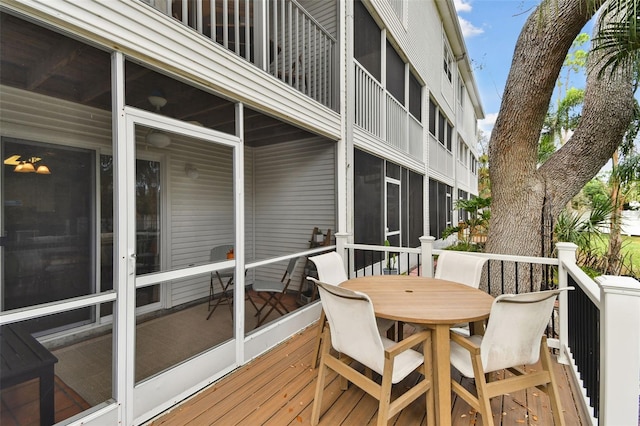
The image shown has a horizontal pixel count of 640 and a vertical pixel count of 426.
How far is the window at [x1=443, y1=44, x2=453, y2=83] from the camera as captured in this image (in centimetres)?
1051

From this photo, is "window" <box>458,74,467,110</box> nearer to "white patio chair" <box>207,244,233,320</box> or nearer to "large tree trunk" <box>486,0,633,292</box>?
"large tree trunk" <box>486,0,633,292</box>

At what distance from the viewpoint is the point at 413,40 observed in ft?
23.6

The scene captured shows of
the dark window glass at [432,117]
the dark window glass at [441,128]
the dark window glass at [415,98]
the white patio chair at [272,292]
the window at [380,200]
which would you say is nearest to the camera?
the white patio chair at [272,292]

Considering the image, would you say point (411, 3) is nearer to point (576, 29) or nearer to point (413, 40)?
point (413, 40)

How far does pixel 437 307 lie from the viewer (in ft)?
6.83

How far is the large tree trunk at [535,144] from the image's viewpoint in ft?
12.0

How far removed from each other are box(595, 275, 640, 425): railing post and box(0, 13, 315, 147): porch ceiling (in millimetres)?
2868

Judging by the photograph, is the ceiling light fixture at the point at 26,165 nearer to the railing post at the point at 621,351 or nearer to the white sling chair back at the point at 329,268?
the white sling chair back at the point at 329,268

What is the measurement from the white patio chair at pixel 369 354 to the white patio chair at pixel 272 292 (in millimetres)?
1433

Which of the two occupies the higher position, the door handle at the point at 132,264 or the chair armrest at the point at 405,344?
the door handle at the point at 132,264

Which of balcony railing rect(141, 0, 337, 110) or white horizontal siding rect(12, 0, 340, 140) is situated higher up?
balcony railing rect(141, 0, 337, 110)

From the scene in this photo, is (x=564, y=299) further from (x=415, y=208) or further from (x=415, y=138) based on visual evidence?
(x=415, y=138)

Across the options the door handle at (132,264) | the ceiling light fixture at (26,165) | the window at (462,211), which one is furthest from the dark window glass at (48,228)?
the window at (462,211)

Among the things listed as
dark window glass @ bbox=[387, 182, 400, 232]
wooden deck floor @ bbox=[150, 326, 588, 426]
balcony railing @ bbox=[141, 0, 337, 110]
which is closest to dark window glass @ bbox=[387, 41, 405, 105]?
dark window glass @ bbox=[387, 182, 400, 232]
